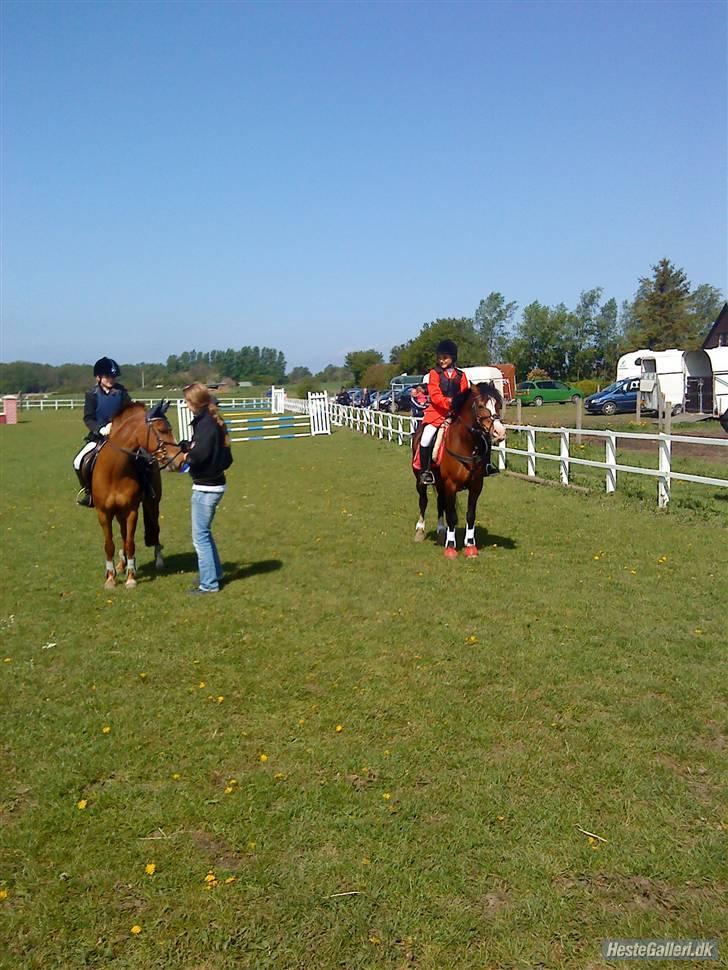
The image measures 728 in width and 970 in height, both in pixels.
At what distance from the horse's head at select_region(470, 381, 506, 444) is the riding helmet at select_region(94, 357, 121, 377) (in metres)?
4.51

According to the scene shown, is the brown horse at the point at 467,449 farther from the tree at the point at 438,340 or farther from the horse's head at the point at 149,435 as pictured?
the tree at the point at 438,340

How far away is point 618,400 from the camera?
134ft

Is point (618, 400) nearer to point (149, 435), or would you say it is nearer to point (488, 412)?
point (488, 412)

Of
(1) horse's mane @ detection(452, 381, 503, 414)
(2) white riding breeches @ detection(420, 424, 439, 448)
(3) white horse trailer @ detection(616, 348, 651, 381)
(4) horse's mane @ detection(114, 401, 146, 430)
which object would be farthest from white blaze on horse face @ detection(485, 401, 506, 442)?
(3) white horse trailer @ detection(616, 348, 651, 381)

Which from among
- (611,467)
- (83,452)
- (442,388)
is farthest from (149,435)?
(611,467)

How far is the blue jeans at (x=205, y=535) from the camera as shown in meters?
8.44

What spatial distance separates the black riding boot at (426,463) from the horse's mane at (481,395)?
60 centimetres

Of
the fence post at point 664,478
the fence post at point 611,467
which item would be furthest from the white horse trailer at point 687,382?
the fence post at point 664,478

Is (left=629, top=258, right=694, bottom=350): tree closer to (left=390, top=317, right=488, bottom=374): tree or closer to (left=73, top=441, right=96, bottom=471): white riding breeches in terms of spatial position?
(left=390, top=317, right=488, bottom=374): tree

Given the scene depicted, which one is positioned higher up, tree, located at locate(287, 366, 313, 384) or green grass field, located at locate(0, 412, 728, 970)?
tree, located at locate(287, 366, 313, 384)

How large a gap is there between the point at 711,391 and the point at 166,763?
35580 mm

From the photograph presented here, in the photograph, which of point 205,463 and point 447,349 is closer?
Answer: point 205,463

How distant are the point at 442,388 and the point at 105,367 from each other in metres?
4.22

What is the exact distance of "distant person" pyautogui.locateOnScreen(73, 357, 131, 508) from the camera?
31.3ft
